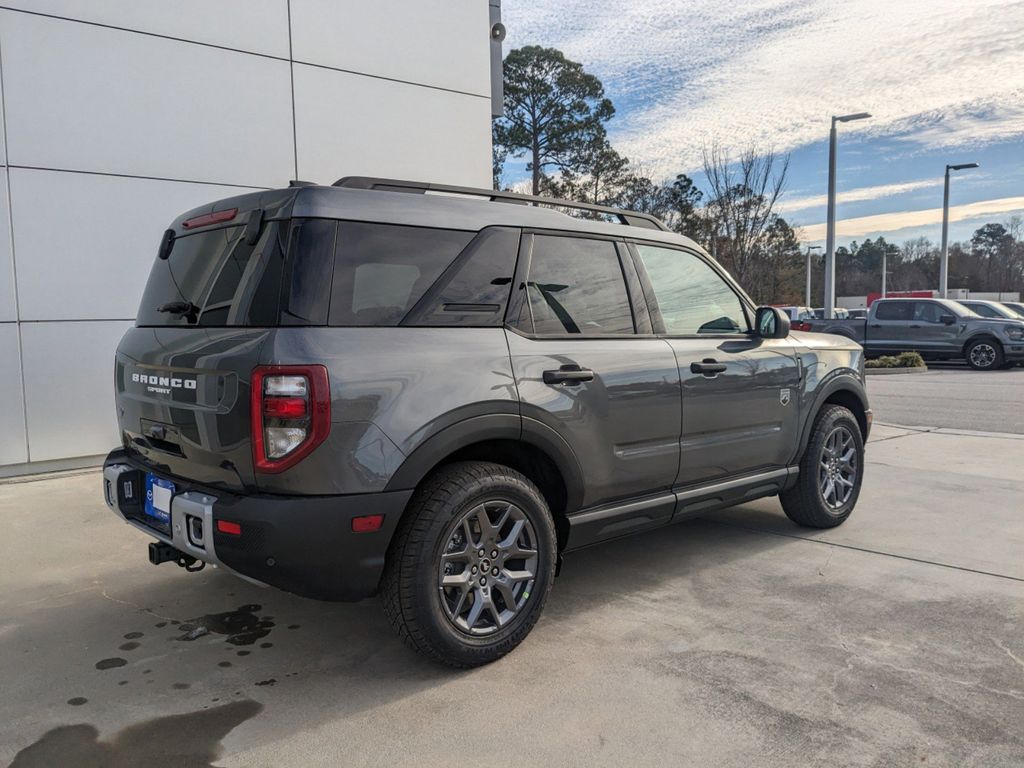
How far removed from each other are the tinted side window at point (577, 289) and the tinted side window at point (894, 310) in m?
17.7

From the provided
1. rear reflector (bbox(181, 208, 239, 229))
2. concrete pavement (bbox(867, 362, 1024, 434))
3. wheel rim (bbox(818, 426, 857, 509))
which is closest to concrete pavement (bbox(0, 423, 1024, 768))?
wheel rim (bbox(818, 426, 857, 509))

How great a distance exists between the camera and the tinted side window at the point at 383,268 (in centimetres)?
299

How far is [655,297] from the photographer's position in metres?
4.12

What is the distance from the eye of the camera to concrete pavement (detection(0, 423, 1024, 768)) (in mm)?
2680

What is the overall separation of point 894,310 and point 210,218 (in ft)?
62.9

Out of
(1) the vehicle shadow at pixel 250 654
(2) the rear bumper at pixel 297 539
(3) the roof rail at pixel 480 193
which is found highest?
(3) the roof rail at pixel 480 193

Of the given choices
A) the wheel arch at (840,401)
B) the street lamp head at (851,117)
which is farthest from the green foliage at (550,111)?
the wheel arch at (840,401)

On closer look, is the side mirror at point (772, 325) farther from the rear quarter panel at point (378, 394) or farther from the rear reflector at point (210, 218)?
the rear reflector at point (210, 218)

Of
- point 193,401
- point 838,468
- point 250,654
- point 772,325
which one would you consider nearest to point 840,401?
point 838,468

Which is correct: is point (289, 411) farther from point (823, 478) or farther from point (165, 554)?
point (823, 478)

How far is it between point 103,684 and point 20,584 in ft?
5.12

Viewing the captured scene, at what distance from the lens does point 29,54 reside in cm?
668

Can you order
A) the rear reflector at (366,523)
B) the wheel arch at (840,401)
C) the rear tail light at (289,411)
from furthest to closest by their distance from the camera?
1. the wheel arch at (840,401)
2. the rear reflector at (366,523)
3. the rear tail light at (289,411)

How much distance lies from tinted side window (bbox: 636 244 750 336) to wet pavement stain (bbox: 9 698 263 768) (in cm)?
270
